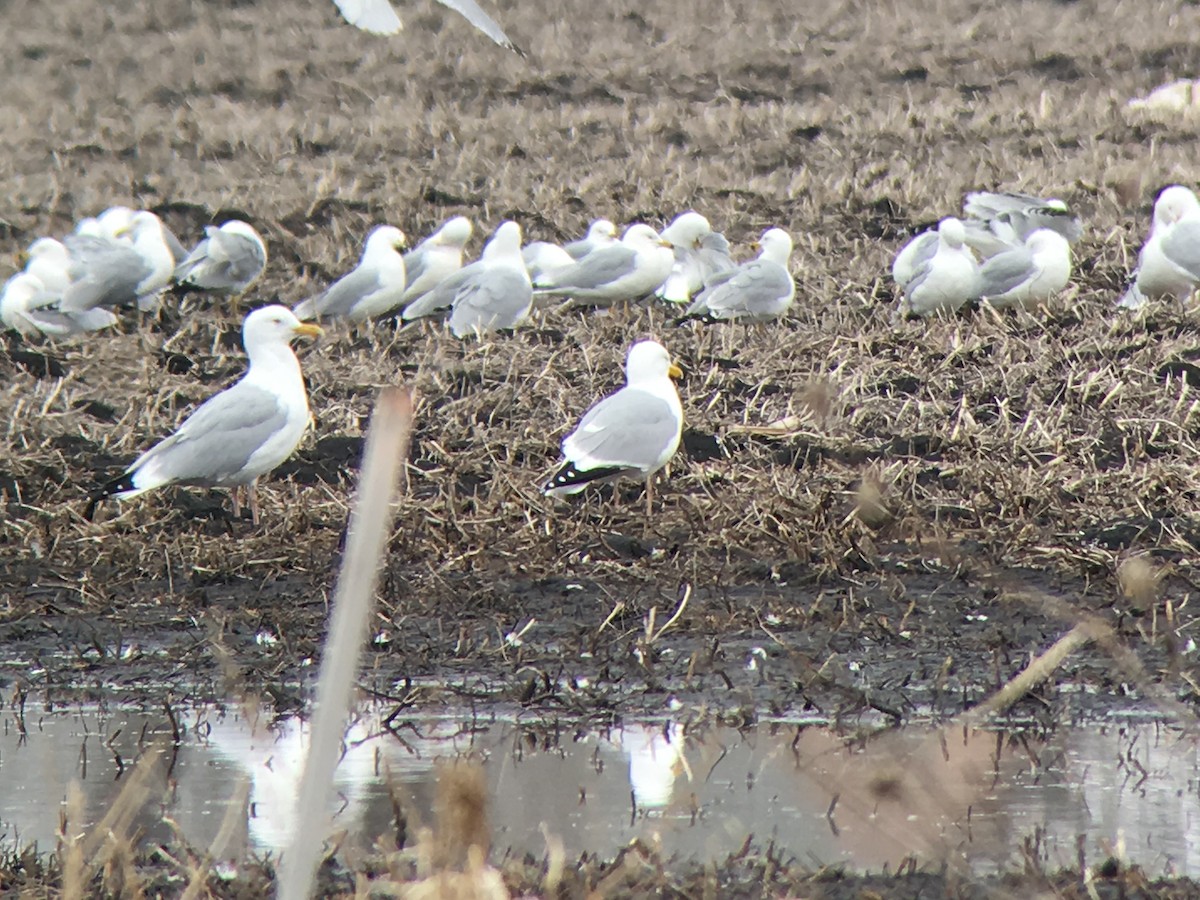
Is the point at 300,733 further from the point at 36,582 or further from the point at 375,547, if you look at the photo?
the point at 375,547

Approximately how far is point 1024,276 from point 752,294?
1418 mm

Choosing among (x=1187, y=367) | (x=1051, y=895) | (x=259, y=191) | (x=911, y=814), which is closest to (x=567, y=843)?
(x=911, y=814)

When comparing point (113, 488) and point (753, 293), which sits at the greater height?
point (753, 293)

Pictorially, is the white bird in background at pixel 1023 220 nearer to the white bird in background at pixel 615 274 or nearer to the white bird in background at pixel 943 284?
the white bird in background at pixel 943 284

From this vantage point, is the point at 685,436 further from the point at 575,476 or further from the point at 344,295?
the point at 344,295

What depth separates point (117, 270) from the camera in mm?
11016

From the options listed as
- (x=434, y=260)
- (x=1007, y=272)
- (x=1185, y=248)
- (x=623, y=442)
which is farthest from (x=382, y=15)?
(x=434, y=260)

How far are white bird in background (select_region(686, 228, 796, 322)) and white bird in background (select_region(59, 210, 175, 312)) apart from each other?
3.16m

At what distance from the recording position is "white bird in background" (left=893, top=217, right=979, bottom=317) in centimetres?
1019

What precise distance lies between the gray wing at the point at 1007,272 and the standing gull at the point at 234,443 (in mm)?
4100

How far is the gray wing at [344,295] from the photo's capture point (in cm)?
1102

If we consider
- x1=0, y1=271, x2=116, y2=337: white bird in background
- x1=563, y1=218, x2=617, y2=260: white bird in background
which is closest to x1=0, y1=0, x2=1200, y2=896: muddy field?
x1=0, y1=271, x2=116, y2=337: white bird in background

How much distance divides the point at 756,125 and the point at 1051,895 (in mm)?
12404

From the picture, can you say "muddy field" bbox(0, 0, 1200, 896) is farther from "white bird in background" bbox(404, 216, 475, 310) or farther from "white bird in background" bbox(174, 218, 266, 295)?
"white bird in background" bbox(404, 216, 475, 310)
